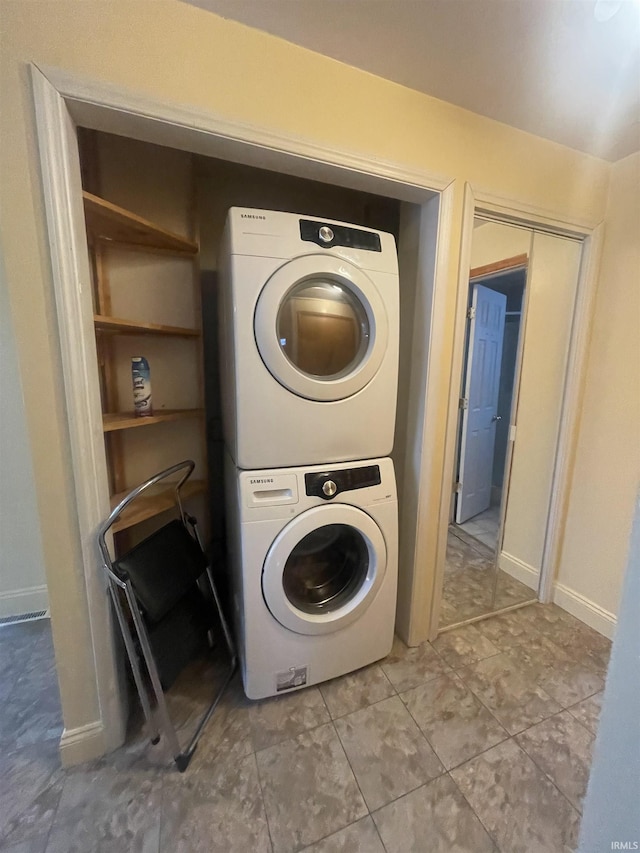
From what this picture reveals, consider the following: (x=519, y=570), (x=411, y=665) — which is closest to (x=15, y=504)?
(x=411, y=665)

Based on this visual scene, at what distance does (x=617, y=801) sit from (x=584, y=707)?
122 cm

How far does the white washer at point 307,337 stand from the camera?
3.64ft

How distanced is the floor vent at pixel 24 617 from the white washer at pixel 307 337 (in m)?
1.48

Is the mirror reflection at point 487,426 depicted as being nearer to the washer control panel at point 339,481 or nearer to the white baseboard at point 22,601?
the washer control panel at point 339,481

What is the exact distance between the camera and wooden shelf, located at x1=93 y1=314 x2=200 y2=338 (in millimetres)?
1177

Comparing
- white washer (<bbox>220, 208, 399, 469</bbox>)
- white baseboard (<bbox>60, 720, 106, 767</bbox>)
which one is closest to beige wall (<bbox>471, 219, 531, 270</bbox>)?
white washer (<bbox>220, 208, 399, 469</bbox>)

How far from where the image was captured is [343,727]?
127 cm

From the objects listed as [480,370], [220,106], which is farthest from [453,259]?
[220,106]

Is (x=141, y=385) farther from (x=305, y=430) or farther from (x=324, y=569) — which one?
Answer: (x=324, y=569)

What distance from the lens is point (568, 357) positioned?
1748 mm

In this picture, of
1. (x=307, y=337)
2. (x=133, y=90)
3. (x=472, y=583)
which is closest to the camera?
(x=133, y=90)

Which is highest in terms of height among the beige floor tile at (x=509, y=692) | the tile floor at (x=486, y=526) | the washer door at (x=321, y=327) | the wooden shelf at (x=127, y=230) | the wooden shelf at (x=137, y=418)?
the wooden shelf at (x=127, y=230)

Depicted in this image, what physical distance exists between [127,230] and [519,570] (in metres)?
2.59

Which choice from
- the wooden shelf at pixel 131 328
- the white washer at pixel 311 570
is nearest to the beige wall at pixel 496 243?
the white washer at pixel 311 570
